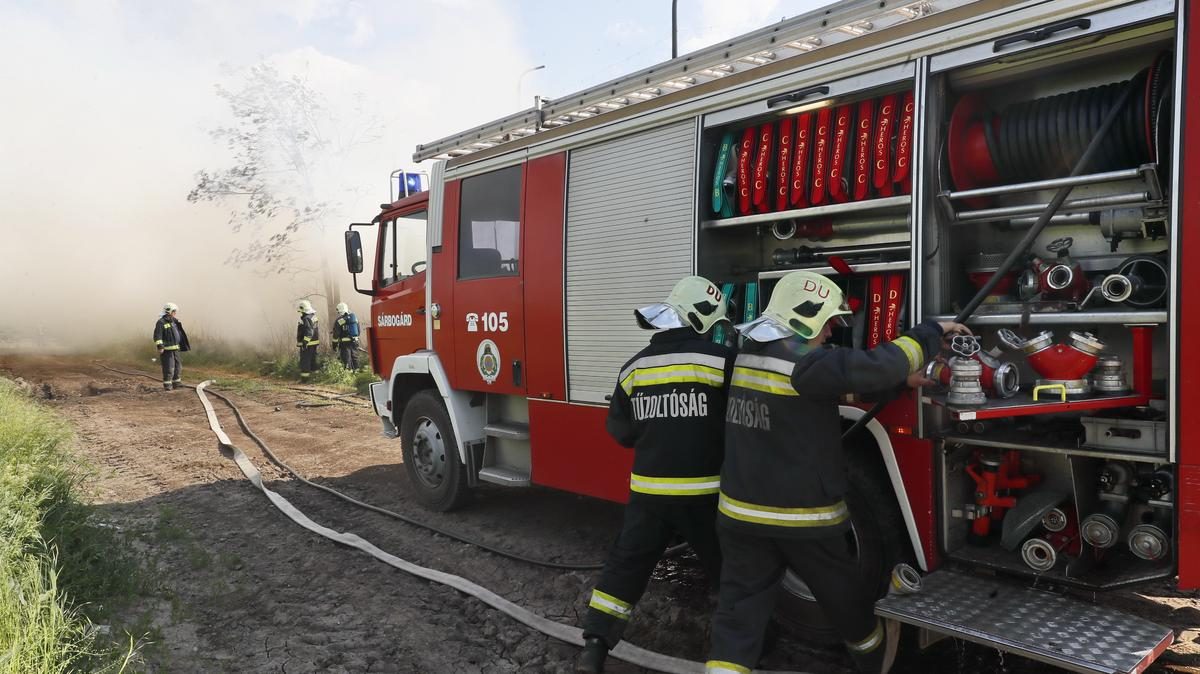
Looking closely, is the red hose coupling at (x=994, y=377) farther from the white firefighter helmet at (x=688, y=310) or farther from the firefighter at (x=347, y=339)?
the firefighter at (x=347, y=339)

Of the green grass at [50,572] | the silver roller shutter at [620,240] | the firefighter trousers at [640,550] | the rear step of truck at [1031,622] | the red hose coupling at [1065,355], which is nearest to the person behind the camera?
the rear step of truck at [1031,622]

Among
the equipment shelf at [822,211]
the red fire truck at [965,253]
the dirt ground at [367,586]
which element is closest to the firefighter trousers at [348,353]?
the dirt ground at [367,586]

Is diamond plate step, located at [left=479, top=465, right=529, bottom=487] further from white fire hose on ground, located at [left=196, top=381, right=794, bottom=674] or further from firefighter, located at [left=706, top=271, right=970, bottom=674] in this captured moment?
firefighter, located at [left=706, top=271, right=970, bottom=674]

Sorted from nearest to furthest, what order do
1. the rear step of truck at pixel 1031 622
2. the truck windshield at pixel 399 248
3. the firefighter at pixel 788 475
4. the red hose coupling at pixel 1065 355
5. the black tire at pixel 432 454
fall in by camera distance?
the rear step of truck at pixel 1031 622 → the red hose coupling at pixel 1065 355 → the firefighter at pixel 788 475 → the black tire at pixel 432 454 → the truck windshield at pixel 399 248

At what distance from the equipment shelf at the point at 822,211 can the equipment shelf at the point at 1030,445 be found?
95cm

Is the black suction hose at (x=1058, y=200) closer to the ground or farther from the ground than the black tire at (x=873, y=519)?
farther from the ground

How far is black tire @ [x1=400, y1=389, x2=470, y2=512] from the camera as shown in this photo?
6.08m

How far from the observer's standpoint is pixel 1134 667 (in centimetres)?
241

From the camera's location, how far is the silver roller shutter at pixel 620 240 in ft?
13.7

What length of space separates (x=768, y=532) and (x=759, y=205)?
1.66 m

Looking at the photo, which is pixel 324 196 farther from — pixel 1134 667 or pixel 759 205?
pixel 1134 667

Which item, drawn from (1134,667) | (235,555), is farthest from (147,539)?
(1134,667)

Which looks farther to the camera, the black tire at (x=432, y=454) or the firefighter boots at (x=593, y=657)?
the black tire at (x=432, y=454)

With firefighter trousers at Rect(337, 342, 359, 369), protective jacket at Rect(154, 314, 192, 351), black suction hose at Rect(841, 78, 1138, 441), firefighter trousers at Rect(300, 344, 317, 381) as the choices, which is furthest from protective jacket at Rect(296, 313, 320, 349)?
black suction hose at Rect(841, 78, 1138, 441)
